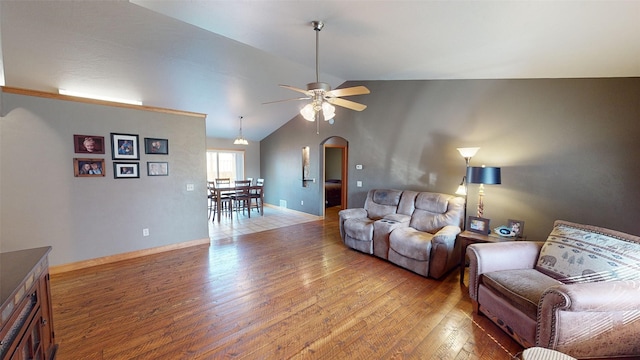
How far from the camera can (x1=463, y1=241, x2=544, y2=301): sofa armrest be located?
87.0 inches

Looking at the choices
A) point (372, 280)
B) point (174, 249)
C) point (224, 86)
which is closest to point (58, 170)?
point (174, 249)

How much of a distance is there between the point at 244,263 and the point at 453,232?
2882mm

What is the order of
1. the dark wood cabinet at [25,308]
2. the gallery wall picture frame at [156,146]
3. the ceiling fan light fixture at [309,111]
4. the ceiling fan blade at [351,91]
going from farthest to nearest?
the gallery wall picture frame at [156,146] → the ceiling fan light fixture at [309,111] → the ceiling fan blade at [351,91] → the dark wood cabinet at [25,308]

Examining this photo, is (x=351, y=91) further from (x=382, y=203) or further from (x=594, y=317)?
(x=382, y=203)

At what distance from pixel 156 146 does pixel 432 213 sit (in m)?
4.43

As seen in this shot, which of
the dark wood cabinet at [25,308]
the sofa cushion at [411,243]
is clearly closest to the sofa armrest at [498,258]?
the sofa cushion at [411,243]

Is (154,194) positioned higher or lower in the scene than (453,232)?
higher

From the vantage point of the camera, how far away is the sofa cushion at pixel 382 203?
419 centimetres

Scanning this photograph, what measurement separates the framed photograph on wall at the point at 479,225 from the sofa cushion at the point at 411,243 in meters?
0.51

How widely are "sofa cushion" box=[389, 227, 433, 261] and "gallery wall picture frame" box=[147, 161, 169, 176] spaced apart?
12.1ft

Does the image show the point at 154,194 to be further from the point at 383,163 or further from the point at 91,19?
the point at 383,163

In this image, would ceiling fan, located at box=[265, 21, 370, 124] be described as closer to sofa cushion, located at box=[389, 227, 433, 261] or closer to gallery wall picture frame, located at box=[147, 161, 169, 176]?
sofa cushion, located at box=[389, 227, 433, 261]

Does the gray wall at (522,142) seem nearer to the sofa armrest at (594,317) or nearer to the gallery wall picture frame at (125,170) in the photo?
the sofa armrest at (594,317)

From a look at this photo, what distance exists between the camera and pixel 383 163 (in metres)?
4.83
